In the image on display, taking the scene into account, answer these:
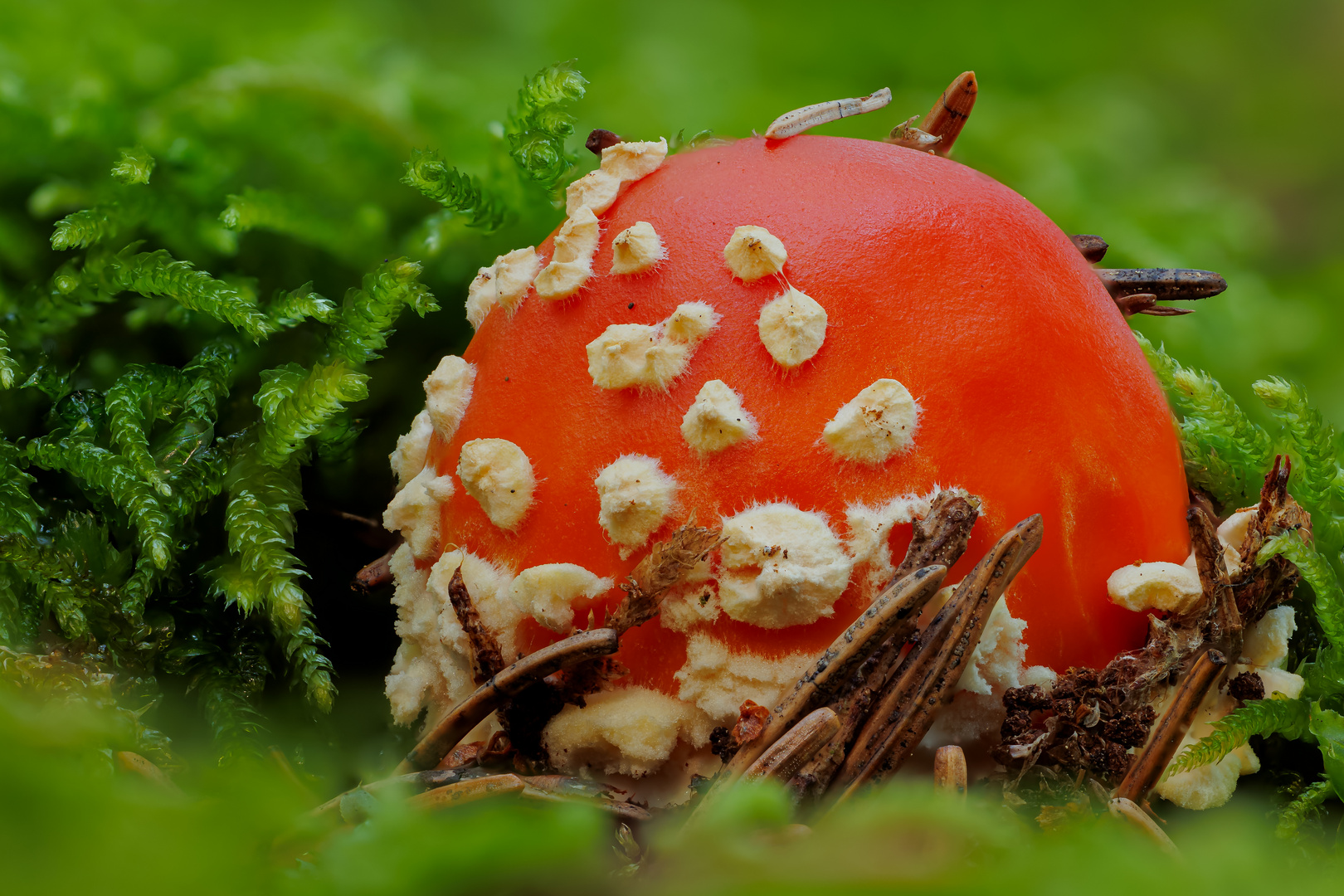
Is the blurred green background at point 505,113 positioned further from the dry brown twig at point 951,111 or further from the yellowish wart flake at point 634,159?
the dry brown twig at point 951,111

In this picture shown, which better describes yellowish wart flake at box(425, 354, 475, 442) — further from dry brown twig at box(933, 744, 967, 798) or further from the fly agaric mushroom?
dry brown twig at box(933, 744, 967, 798)

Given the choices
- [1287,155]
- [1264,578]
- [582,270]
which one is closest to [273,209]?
[582,270]

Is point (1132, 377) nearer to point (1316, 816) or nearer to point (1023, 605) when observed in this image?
point (1023, 605)

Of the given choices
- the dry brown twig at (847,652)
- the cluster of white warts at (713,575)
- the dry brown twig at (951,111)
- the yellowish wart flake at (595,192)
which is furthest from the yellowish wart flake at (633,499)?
the dry brown twig at (951,111)

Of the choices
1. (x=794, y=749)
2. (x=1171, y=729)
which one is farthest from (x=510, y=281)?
(x=1171, y=729)

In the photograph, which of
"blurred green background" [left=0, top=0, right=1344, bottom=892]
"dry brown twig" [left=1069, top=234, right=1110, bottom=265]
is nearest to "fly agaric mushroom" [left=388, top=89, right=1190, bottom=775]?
"dry brown twig" [left=1069, top=234, right=1110, bottom=265]

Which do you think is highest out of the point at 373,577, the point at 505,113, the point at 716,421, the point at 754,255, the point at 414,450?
the point at 505,113

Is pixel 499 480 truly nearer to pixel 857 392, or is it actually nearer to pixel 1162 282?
pixel 857 392
